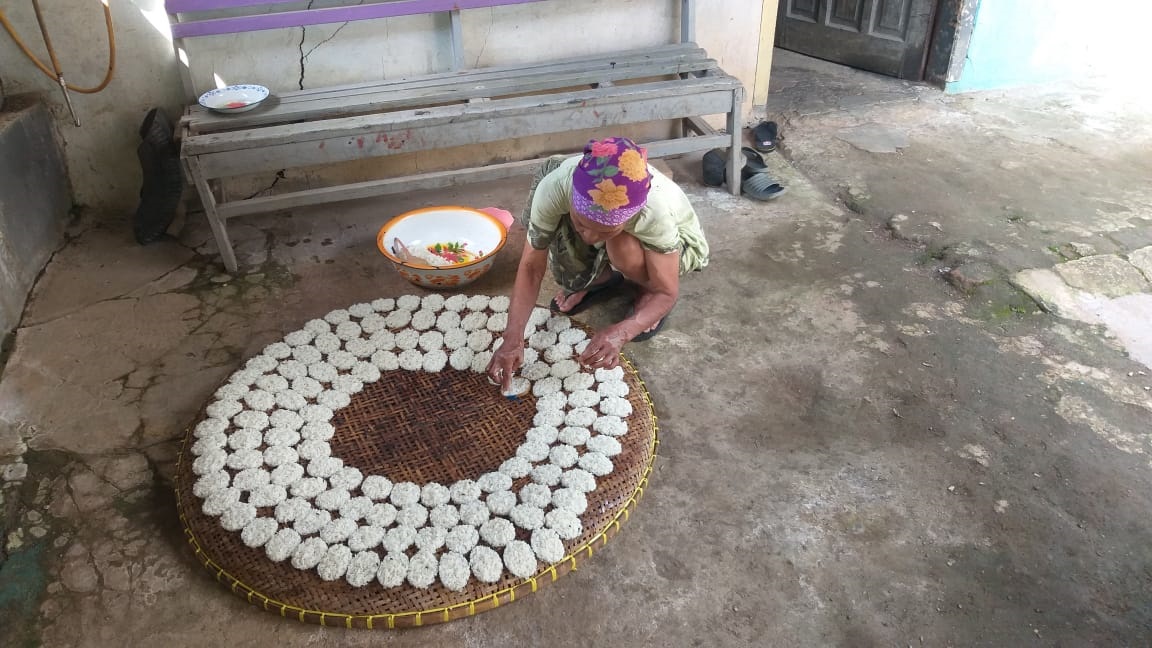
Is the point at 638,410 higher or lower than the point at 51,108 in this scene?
lower

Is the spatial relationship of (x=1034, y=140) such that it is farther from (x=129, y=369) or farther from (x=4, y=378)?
(x=4, y=378)

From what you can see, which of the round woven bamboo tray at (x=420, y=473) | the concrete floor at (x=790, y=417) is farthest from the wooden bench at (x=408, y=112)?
the round woven bamboo tray at (x=420, y=473)

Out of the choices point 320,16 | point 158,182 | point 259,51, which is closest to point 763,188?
point 320,16

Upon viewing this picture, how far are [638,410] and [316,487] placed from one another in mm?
924

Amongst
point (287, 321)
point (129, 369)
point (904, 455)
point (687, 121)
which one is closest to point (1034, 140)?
point (687, 121)

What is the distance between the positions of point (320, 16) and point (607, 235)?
1953 mm

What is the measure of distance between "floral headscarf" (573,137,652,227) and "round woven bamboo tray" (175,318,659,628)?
64 cm

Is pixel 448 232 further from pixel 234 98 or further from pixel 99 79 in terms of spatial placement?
pixel 99 79

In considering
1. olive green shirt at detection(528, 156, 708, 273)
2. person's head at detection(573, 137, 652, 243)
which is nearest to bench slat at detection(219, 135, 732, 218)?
olive green shirt at detection(528, 156, 708, 273)

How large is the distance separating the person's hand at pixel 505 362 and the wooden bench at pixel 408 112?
1.15 m

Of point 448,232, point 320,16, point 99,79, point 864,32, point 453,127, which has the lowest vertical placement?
point 448,232

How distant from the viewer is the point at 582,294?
2.71 m

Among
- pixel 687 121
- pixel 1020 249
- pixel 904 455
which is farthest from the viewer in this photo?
pixel 687 121

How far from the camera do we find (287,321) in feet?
8.86
